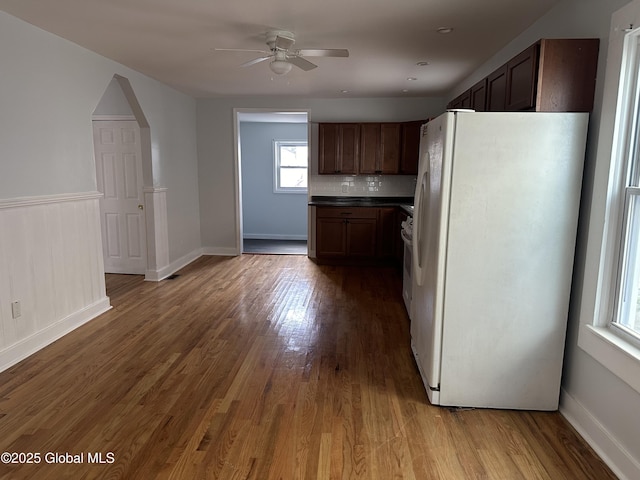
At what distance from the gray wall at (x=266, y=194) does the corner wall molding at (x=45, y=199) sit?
4697 millimetres

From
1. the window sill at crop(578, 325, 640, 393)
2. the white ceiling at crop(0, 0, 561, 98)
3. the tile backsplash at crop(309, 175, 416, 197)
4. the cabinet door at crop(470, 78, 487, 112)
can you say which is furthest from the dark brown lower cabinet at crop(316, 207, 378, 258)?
the window sill at crop(578, 325, 640, 393)

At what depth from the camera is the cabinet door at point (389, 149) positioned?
19.7 ft

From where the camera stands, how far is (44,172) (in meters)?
3.25

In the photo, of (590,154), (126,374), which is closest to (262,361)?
(126,374)

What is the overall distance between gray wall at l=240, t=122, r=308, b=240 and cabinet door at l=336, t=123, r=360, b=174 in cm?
229

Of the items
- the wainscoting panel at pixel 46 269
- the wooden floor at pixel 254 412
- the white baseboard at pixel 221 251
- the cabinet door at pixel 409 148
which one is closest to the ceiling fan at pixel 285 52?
the wainscoting panel at pixel 46 269

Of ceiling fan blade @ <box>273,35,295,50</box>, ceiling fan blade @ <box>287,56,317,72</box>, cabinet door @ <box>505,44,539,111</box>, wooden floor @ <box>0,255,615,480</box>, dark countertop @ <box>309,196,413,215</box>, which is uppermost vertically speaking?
ceiling fan blade @ <box>273,35,295,50</box>

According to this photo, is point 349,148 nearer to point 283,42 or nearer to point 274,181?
point 274,181

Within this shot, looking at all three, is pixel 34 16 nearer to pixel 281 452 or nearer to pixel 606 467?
pixel 281 452

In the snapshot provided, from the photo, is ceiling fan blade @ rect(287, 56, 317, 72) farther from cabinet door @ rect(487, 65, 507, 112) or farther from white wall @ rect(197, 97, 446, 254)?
white wall @ rect(197, 97, 446, 254)

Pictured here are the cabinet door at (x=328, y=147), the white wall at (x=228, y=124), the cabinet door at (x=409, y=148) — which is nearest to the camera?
the cabinet door at (x=409, y=148)

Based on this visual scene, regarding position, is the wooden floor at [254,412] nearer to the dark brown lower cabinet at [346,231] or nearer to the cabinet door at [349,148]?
the dark brown lower cabinet at [346,231]

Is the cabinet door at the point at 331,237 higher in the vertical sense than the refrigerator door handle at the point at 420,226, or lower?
lower

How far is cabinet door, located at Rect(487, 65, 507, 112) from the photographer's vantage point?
275cm
